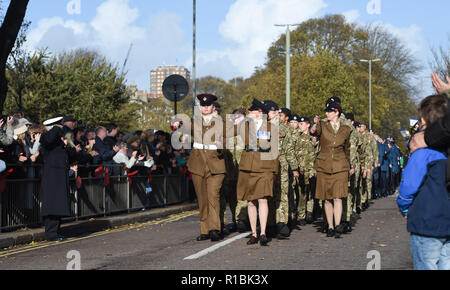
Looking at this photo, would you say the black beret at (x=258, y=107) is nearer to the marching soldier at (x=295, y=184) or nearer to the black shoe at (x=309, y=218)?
the marching soldier at (x=295, y=184)

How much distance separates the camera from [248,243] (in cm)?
1034

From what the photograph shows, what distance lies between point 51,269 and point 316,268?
3.02m

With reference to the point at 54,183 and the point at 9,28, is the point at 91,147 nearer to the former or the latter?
the point at 9,28

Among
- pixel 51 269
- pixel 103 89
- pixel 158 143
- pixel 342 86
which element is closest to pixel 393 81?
pixel 342 86

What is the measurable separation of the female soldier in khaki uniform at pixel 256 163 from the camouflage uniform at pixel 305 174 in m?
3.48

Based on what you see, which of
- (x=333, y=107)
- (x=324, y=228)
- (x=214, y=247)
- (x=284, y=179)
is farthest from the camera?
(x=324, y=228)

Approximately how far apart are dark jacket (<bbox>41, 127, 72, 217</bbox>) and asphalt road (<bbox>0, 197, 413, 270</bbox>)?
0.58 metres

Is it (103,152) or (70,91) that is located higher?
(70,91)

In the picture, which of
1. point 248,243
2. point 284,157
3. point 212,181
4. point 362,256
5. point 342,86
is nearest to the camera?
point 362,256

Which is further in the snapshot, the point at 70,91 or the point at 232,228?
the point at 70,91

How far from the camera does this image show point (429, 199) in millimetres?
5000

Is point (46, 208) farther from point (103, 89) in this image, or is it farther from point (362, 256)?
point (103, 89)

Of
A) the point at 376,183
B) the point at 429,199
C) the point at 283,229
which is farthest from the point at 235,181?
the point at 376,183

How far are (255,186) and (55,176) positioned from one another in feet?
11.4
